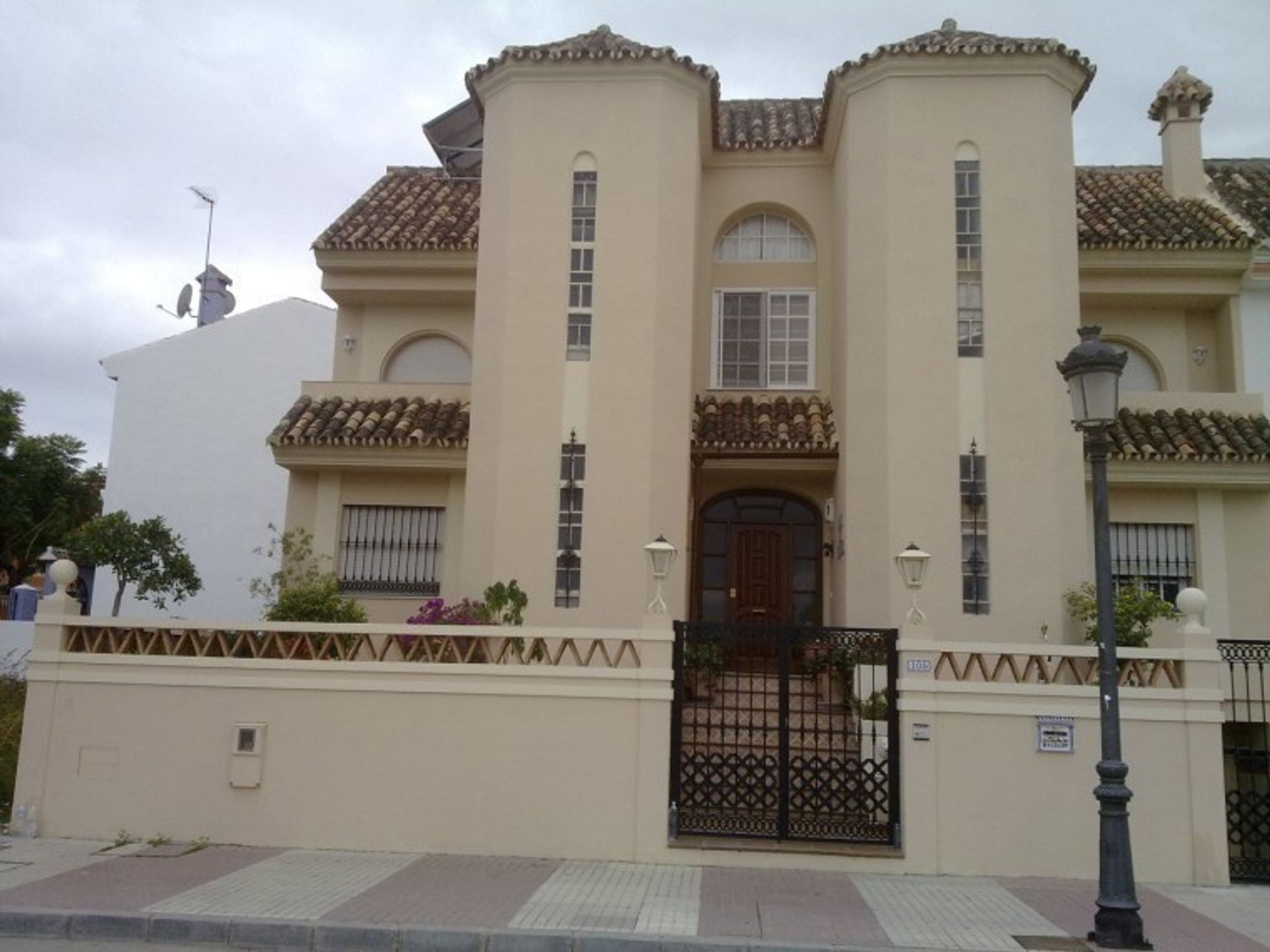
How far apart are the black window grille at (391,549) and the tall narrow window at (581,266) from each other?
3521 millimetres

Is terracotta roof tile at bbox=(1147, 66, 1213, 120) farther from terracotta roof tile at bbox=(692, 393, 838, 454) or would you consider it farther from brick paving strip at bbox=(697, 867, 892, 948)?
brick paving strip at bbox=(697, 867, 892, 948)

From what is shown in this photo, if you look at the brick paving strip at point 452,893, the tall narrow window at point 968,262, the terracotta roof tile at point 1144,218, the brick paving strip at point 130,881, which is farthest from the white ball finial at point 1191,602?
the brick paving strip at point 130,881

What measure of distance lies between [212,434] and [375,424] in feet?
35.6

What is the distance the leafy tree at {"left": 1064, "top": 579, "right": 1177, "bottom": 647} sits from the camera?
12156 mm

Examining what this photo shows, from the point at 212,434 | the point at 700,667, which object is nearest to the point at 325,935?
the point at 700,667

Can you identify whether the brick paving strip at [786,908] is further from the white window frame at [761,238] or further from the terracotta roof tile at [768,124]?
the terracotta roof tile at [768,124]

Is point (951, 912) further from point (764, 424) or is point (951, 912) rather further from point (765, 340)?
point (765, 340)

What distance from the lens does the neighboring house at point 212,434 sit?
80.6ft

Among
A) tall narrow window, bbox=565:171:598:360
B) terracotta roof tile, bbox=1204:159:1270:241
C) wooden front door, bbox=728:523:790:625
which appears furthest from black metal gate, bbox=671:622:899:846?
terracotta roof tile, bbox=1204:159:1270:241

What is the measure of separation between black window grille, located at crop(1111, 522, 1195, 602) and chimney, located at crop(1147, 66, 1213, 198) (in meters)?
5.73

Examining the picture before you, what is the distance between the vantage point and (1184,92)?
17.4 metres

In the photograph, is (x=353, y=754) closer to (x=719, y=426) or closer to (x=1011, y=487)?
(x=719, y=426)

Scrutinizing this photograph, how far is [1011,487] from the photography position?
1346 cm

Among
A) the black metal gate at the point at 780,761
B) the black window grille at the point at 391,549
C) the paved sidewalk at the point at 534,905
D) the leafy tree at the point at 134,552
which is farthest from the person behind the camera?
the black window grille at the point at 391,549
